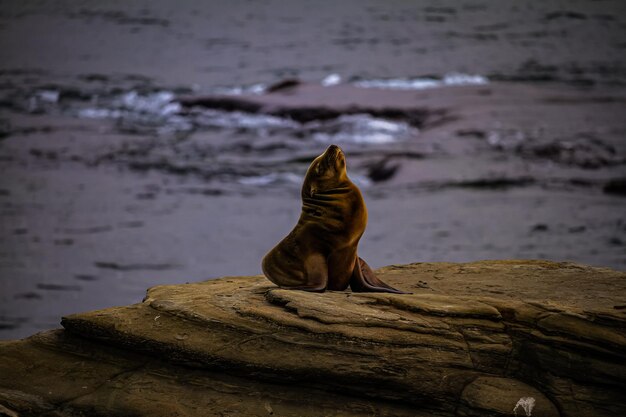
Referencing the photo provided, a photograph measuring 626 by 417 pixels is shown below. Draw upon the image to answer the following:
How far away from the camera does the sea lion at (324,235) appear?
3.40 metres

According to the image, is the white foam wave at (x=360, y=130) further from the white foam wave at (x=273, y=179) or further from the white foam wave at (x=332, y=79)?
the white foam wave at (x=273, y=179)

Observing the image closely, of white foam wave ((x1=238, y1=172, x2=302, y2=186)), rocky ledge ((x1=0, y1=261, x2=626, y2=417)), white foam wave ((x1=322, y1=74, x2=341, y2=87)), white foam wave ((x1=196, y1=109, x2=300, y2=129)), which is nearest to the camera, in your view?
rocky ledge ((x1=0, y1=261, x2=626, y2=417))

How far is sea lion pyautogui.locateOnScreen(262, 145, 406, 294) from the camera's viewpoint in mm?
3404

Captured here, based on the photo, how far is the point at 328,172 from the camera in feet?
11.2

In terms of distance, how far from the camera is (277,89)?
33.7ft

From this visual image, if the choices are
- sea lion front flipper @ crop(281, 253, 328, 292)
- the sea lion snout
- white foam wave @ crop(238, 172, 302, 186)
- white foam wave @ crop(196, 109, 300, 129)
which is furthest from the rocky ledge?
white foam wave @ crop(196, 109, 300, 129)

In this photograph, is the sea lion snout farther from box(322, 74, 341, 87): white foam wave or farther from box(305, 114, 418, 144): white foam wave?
box(322, 74, 341, 87): white foam wave

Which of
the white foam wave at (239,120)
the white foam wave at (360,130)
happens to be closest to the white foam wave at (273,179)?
the white foam wave at (360,130)

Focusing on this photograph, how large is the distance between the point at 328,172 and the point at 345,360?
2.47 ft

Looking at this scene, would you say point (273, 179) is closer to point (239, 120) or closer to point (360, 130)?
point (360, 130)

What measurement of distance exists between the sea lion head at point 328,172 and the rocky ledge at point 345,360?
43 cm

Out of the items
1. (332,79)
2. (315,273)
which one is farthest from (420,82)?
(315,273)

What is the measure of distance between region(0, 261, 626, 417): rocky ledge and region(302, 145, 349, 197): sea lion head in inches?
16.8

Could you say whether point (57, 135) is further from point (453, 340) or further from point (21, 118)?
point (453, 340)
